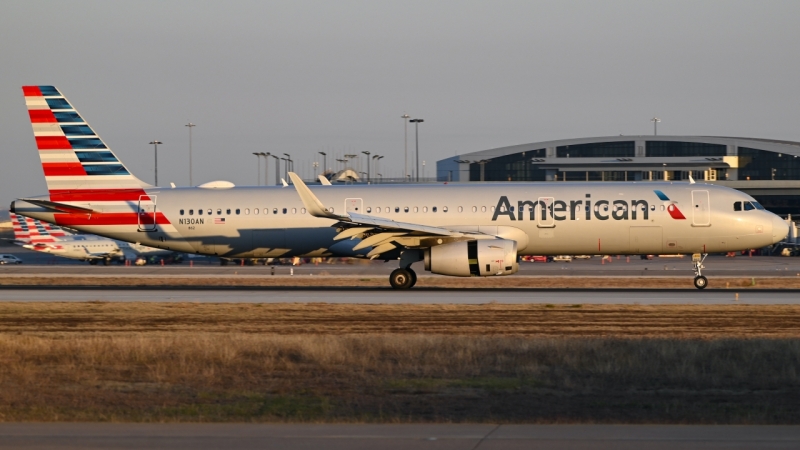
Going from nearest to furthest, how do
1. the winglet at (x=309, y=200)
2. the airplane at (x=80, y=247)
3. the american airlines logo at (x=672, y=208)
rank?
the winglet at (x=309, y=200) → the american airlines logo at (x=672, y=208) → the airplane at (x=80, y=247)

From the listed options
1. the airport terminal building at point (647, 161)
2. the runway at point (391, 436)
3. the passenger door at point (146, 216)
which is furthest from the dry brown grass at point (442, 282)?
the airport terminal building at point (647, 161)

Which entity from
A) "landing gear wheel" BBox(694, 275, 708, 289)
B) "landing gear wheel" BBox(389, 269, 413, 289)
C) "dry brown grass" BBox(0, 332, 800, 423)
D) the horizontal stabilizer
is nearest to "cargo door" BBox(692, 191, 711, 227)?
"landing gear wheel" BBox(694, 275, 708, 289)

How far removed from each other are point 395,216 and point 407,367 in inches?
754

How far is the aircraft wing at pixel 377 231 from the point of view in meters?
32.4

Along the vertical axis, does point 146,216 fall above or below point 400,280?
above

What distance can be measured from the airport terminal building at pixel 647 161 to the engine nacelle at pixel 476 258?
63.5 meters

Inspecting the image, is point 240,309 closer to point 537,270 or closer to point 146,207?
point 146,207

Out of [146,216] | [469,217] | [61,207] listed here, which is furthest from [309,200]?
[61,207]

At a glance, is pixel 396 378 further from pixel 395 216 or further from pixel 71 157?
pixel 71 157

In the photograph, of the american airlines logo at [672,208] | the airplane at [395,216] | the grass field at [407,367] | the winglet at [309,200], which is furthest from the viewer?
the american airlines logo at [672,208]

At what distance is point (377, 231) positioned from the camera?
33.5 meters

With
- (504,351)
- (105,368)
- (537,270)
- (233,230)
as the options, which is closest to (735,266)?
(537,270)

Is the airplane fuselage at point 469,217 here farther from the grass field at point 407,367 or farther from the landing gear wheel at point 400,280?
the grass field at point 407,367

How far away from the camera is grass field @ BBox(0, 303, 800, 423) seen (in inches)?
Result: 506
